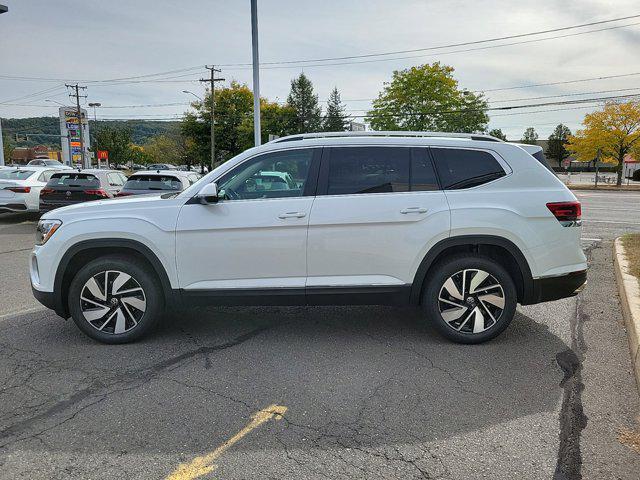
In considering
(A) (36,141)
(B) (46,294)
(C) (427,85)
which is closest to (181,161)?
(C) (427,85)

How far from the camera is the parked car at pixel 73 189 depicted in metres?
12.1

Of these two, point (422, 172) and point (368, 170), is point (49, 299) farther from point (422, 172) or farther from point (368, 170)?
point (422, 172)

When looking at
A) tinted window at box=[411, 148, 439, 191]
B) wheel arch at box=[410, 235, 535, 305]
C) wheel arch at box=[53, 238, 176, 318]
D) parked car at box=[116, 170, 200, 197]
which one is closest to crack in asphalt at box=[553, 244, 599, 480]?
wheel arch at box=[410, 235, 535, 305]

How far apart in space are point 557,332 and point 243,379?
10.4 ft

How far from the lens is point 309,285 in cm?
431

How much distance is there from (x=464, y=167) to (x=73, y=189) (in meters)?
10.7

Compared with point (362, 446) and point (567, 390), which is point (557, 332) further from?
point (362, 446)

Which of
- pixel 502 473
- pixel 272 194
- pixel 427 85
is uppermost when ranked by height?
pixel 427 85

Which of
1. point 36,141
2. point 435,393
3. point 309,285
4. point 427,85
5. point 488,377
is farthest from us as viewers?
point 36,141

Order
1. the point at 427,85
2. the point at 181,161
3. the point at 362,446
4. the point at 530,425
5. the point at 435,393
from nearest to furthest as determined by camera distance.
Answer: the point at 362,446 → the point at 530,425 → the point at 435,393 → the point at 427,85 → the point at 181,161

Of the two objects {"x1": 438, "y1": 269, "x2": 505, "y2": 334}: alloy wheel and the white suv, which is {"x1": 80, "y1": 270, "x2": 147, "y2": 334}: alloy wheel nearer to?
the white suv

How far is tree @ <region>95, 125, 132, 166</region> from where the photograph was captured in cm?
9856

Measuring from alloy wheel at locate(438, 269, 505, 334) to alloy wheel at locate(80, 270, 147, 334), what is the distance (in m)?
2.76

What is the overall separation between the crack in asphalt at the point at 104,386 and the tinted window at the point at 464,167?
7.83 ft
